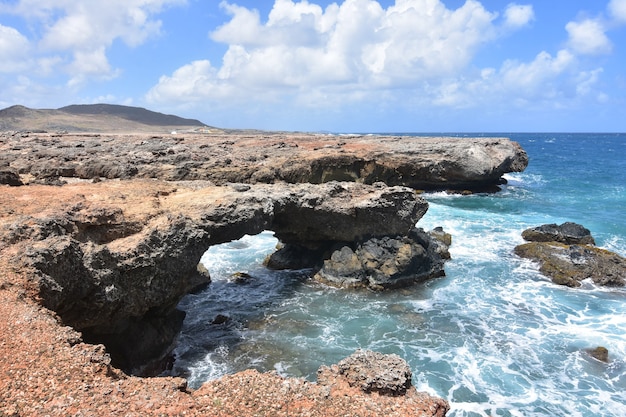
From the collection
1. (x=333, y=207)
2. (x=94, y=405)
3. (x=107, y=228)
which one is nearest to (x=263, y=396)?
(x=94, y=405)

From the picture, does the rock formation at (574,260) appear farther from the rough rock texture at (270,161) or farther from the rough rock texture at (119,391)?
the rough rock texture at (119,391)

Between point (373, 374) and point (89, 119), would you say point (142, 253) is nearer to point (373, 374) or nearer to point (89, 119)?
point (373, 374)

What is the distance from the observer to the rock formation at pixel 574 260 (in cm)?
2277

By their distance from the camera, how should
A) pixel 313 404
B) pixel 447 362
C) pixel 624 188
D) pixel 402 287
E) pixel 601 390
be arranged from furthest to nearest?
pixel 624 188
pixel 402 287
pixel 447 362
pixel 601 390
pixel 313 404

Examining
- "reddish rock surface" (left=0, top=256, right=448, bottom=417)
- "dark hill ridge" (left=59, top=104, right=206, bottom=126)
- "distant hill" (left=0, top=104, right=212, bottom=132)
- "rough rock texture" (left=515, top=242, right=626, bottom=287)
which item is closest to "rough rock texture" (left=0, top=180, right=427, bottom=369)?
"reddish rock surface" (left=0, top=256, right=448, bottom=417)

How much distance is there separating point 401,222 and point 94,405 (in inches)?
695

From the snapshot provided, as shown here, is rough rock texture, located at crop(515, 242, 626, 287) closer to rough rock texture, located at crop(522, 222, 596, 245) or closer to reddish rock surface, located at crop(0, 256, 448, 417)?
rough rock texture, located at crop(522, 222, 596, 245)

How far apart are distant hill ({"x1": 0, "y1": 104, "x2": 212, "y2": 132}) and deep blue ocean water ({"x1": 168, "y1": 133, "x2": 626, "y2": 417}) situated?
69269mm

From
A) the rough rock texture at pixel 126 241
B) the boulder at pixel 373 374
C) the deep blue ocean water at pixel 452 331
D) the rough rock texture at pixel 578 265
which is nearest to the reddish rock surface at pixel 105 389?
the boulder at pixel 373 374

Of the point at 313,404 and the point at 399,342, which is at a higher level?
the point at 313,404

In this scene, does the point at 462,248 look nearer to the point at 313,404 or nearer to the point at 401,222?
the point at 401,222

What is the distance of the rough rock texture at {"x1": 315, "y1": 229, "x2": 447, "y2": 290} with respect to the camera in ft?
71.2

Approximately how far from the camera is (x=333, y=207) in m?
21.8

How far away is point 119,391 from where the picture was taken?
25.6ft
